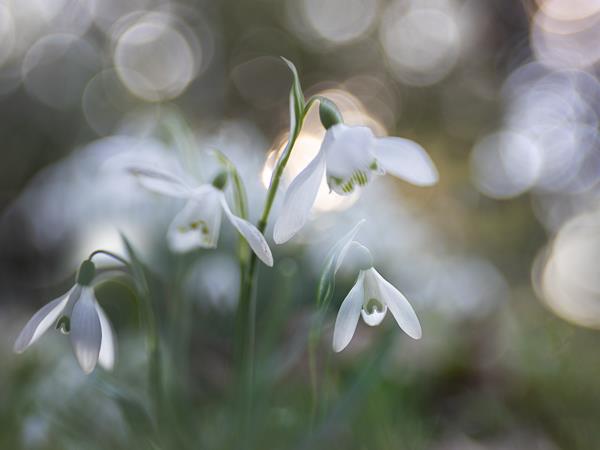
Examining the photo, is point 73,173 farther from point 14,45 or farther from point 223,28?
point 223,28

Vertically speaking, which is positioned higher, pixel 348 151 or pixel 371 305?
pixel 348 151

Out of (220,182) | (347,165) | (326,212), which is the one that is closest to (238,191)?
(220,182)

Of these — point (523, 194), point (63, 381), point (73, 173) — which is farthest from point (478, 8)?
point (63, 381)

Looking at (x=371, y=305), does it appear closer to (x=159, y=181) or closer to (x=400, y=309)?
(x=400, y=309)

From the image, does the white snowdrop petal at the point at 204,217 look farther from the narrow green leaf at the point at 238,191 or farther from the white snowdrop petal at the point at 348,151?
the white snowdrop petal at the point at 348,151

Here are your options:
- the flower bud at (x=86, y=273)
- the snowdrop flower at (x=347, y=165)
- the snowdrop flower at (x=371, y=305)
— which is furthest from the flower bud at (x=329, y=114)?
the flower bud at (x=86, y=273)

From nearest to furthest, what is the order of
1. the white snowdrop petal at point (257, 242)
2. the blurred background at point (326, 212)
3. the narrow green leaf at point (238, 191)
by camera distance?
the white snowdrop petal at point (257, 242)
the narrow green leaf at point (238, 191)
the blurred background at point (326, 212)

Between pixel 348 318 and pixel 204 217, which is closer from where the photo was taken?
pixel 348 318
